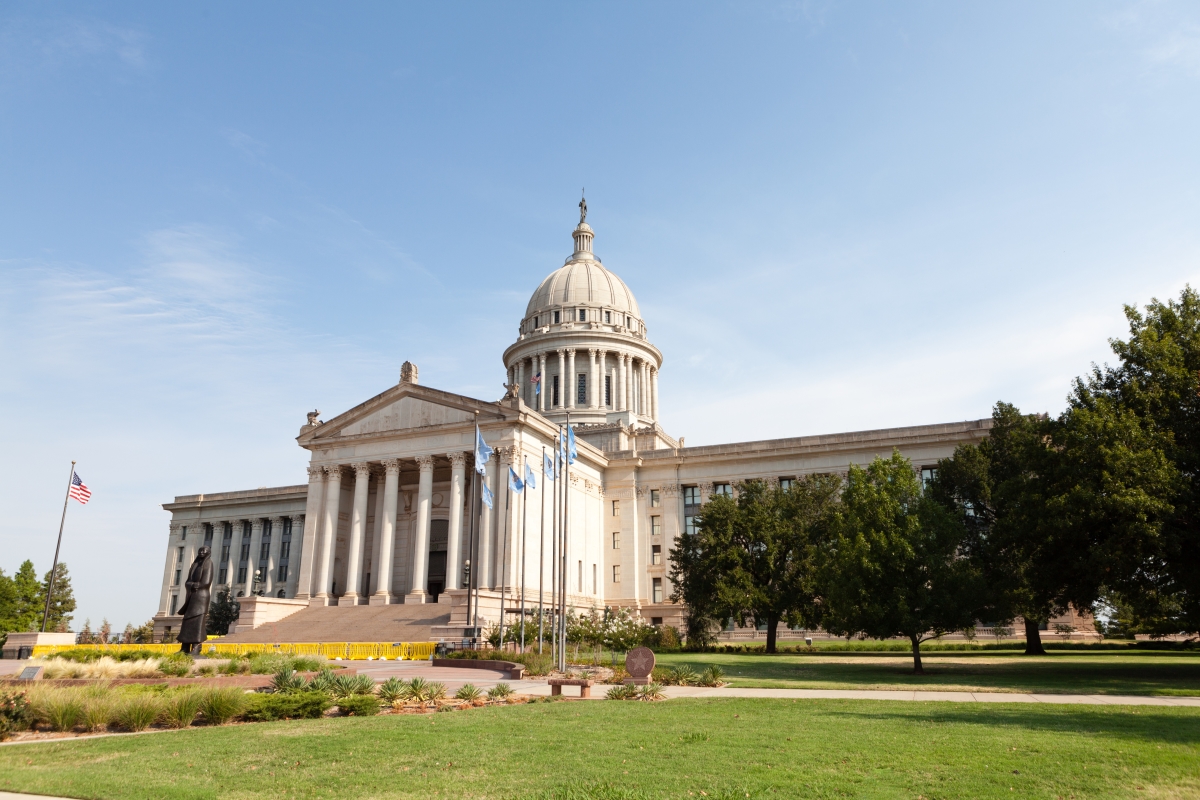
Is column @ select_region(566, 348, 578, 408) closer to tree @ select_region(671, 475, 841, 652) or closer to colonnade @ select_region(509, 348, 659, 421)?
colonnade @ select_region(509, 348, 659, 421)

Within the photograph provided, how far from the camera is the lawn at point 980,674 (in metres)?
26.1

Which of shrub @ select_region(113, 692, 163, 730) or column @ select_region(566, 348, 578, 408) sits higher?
column @ select_region(566, 348, 578, 408)

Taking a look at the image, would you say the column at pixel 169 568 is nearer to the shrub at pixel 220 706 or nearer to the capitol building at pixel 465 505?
the capitol building at pixel 465 505

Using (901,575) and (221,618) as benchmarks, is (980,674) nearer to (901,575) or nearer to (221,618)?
(901,575)

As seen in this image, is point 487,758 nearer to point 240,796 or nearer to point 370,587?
point 240,796

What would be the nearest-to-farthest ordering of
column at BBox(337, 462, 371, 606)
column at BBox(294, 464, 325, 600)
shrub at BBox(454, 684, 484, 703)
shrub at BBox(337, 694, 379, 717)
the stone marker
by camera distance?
shrub at BBox(337, 694, 379, 717)
shrub at BBox(454, 684, 484, 703)
the stone marker
column at BBox(337, 462, 371, 606)
column at BBox(294, 464, 325, 600)

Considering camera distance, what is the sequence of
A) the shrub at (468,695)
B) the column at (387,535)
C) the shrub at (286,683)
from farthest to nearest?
the column at (387,535) → the shrub at (468,695) → the shrub at (286,683)

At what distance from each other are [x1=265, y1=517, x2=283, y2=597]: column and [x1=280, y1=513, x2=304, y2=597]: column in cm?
65

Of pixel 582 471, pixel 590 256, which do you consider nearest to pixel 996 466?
pixel 582 471

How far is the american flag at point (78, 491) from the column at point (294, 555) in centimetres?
3216

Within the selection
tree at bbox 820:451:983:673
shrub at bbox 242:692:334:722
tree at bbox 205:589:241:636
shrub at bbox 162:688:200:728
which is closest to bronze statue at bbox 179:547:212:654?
shrub at bbox 162:688:200:728

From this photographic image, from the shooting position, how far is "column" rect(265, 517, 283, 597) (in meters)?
80.2

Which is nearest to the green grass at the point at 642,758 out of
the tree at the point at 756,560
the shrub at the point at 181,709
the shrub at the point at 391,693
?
the shrub at the point at 181,709

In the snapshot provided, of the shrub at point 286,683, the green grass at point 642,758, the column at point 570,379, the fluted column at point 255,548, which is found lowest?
the green grass at point 642,758
